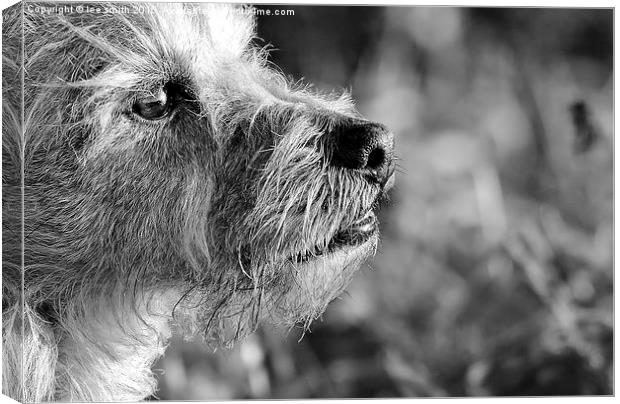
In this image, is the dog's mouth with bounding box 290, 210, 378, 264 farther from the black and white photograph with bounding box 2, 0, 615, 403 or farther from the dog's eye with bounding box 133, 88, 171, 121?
the dog's eye with bounding box 133, 88, 171, 121

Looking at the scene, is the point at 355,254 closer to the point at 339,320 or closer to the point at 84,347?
the point at 84,347

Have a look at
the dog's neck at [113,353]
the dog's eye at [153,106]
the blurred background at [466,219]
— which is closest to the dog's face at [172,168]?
the dog's eye at [153,106]

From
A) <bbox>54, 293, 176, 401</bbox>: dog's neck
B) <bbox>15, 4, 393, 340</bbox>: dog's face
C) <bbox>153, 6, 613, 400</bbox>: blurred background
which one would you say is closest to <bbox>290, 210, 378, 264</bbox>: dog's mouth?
<bbox>15, 4, 393, 340</bbox>: dog's face

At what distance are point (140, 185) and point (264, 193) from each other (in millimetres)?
472

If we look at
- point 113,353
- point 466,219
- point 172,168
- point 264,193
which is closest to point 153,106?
point 172,168

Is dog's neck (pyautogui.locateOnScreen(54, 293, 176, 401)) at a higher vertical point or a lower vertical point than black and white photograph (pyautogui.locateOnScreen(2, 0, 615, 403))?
lower

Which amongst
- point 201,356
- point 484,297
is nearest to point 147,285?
point 201,356

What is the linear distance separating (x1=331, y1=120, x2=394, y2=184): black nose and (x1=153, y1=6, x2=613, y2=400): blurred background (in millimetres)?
1180

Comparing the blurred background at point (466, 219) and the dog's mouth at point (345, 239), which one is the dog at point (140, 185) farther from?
the blurred background at point (466, 219)

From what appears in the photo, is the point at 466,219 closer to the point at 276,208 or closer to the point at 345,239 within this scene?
the point at 345,239

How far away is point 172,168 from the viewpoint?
3.67 meters

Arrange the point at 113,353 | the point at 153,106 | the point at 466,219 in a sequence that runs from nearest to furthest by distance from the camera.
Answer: the point at 153,106 → the point at 113,353 → the point at 466,219

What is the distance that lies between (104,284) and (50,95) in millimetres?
743

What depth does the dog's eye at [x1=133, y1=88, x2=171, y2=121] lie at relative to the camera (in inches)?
144
